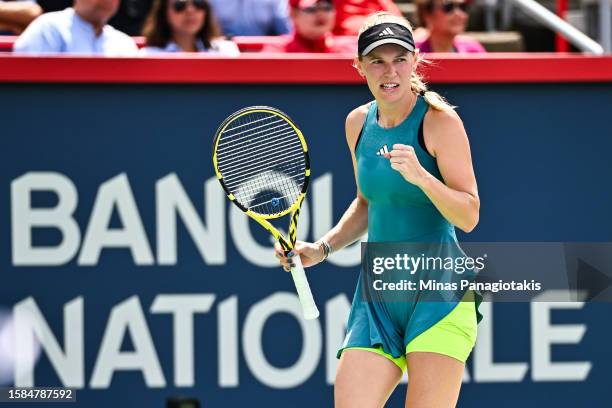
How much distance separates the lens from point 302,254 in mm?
4375

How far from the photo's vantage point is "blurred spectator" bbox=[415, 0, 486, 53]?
6.39m

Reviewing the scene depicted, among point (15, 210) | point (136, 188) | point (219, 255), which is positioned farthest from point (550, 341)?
point (15, 210)

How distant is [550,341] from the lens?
5598 millimetres

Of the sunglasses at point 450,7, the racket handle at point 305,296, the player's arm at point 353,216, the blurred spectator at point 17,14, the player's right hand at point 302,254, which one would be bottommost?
the racket handle at point 305,296

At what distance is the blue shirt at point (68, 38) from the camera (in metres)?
5.75

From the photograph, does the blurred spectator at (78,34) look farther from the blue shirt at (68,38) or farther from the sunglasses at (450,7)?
the sunglasses at (450,7)

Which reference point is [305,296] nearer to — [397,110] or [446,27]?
[397,110]

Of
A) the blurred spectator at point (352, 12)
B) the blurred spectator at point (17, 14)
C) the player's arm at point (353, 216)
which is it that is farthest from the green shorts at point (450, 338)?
the blurred spectator at point (17, 14)

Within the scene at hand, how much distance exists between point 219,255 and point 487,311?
47.4 inches

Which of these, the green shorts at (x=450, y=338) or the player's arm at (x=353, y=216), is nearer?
the green shorts at (x=450, y=338)

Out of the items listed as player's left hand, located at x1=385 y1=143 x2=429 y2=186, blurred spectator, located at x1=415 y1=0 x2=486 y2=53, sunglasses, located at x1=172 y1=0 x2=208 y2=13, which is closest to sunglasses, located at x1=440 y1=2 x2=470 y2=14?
blurred spectator, located at x1=415 y1=0 x2=486 y2=53

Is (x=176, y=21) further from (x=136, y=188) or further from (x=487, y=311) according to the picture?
(x=487, y=311)

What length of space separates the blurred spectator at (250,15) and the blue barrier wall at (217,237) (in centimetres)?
150
